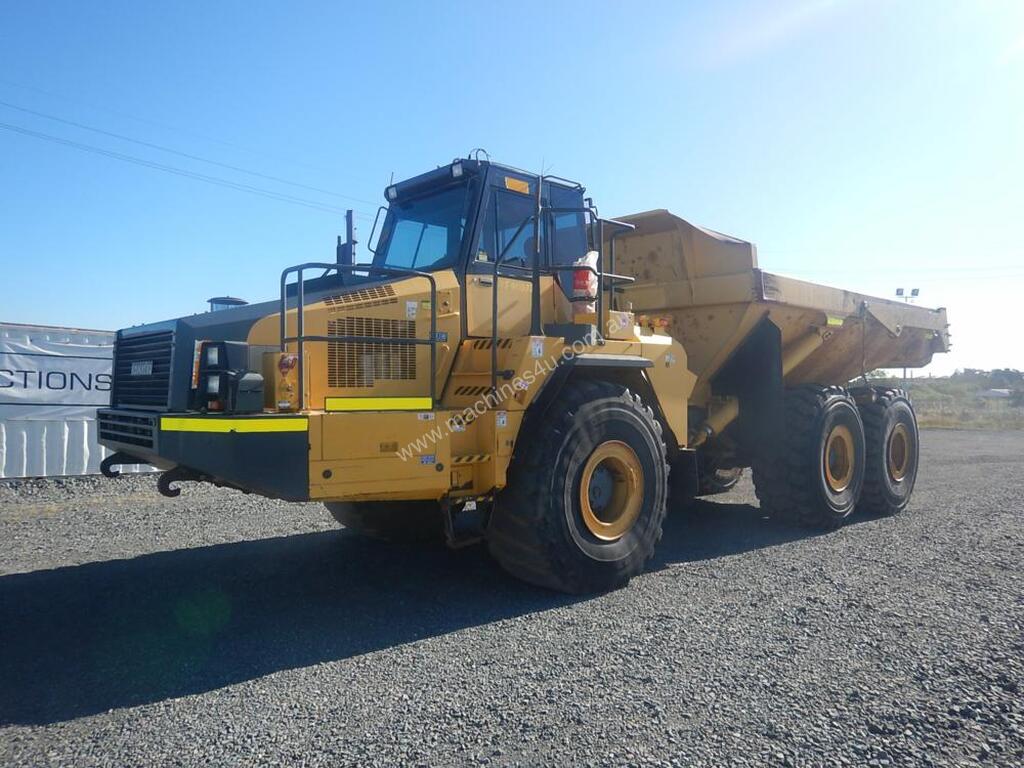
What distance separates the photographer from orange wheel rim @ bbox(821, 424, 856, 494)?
8.77m

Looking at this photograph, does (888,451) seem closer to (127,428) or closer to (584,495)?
(584,495)

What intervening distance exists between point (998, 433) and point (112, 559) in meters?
27.8

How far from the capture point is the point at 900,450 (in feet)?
32.6

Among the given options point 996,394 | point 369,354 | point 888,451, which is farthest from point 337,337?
point 996,394

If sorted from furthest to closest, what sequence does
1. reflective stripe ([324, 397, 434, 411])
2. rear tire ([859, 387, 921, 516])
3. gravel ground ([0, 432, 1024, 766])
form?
rear tire ([859, 387, 921, 516]), reflective stripe ([324, 397, 434, 411]), gravel ground ([0, 432, 1024, 766])

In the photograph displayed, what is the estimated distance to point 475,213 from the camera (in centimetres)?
573

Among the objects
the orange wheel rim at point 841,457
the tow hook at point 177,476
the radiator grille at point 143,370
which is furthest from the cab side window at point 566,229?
the orange wheel rim at point 841,457

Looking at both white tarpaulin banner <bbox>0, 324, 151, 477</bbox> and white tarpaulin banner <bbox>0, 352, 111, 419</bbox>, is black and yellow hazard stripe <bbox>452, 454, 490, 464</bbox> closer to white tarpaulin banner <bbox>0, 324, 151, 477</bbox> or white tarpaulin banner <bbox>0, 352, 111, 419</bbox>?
white tarpaulin banner <bbox>0, 324, 151, 477</bbox>

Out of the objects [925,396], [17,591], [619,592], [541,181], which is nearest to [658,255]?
[541,181]

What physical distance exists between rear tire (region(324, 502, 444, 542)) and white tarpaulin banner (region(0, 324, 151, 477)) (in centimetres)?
518

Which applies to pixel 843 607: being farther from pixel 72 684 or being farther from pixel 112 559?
pixel 112 559

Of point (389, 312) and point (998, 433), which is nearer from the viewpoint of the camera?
point (389, 312)

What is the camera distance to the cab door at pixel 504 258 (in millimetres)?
5559

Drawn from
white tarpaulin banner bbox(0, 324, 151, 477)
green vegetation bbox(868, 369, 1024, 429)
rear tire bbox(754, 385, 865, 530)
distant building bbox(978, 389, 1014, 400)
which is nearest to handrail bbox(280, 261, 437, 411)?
rear tire bbox(754, 385, 865, 530)
